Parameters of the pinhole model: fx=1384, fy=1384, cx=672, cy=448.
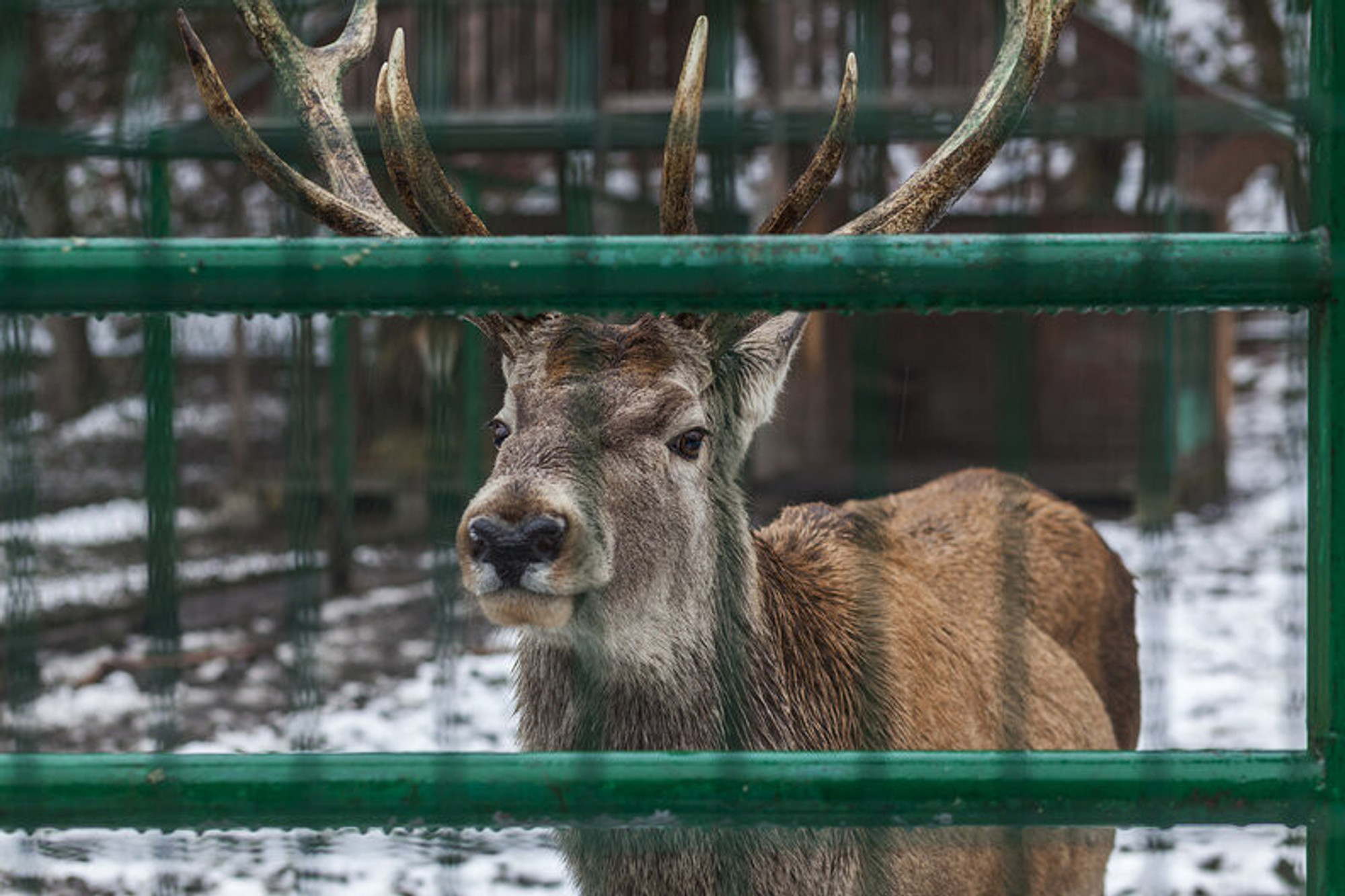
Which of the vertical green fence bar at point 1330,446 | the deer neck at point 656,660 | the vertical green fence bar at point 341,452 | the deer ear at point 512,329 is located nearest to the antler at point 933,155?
the deer ear at point 512,329

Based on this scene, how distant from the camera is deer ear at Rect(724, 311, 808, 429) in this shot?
301cm

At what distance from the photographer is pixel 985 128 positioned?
2.25 metres

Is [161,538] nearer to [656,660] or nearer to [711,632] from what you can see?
[656,660]

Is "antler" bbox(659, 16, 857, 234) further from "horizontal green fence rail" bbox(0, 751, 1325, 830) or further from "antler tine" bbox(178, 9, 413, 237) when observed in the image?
"horizontal green fence rail" bbox(0, 751, 1325, 830)

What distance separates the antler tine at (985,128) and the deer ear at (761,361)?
365mm

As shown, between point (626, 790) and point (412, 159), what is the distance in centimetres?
157

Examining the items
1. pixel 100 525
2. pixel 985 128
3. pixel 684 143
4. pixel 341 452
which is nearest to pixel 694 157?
pixel 684 143

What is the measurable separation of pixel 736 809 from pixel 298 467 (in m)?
1.32

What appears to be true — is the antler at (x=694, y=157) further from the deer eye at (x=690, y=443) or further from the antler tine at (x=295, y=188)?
the antler tine at (x=295, y=188)

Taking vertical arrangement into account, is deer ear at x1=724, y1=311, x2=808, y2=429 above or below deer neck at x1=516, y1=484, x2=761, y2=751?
above

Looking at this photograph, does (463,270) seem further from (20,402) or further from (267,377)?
(267,377)

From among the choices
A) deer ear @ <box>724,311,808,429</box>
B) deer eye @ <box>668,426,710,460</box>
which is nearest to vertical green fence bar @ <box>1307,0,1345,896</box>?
deer eye @ <box>668,426,710,460</box>

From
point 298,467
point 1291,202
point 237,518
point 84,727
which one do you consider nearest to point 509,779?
point 298,467

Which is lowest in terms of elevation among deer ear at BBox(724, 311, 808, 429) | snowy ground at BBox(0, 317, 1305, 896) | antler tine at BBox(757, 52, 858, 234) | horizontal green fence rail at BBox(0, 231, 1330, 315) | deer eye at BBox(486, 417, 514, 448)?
snowy ground at BBox(0, 317, 1305, 896)
